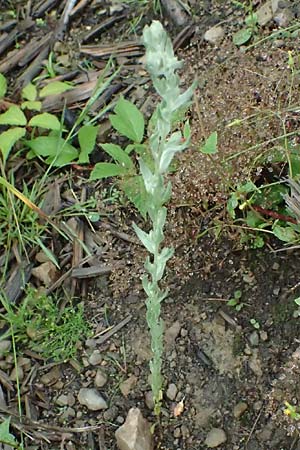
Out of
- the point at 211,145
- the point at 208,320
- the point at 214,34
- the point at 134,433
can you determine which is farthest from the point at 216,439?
the point at 214,34

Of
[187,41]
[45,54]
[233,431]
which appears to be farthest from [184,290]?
[45,54]

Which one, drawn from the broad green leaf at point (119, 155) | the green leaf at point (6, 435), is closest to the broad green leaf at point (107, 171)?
the broad green leaf at point (119, 155)

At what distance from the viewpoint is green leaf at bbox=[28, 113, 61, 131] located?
2.54m

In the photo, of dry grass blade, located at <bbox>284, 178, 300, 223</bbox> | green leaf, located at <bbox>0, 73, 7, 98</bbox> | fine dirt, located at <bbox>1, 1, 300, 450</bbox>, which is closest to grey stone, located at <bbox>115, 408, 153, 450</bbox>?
fine dirt, located at <bbox>1, 1, 300, 450</bbox>

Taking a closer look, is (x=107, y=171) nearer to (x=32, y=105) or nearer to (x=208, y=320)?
(x=32, y=105)

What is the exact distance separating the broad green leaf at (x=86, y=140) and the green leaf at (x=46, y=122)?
9cm

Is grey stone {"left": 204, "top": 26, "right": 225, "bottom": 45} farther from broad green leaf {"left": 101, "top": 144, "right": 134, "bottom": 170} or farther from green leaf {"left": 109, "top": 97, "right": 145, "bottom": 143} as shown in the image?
broad green leaf {"left": 101, "top": 144, "right": 134, "bottom": 170}

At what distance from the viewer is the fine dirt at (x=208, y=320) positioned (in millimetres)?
2072

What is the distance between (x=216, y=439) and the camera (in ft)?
6.66

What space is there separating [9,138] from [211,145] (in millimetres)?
814

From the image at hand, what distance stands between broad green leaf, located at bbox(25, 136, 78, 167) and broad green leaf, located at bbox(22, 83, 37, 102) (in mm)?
194

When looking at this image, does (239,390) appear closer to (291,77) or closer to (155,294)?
(155,294)

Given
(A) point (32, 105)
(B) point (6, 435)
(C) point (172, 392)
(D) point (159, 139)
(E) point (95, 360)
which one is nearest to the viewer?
(D) point (159, 139)

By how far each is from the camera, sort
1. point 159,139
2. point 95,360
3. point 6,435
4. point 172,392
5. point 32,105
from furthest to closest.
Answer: point 32,105 → point 95,360 → point 172,392 → point 6,435 → point 159,139
